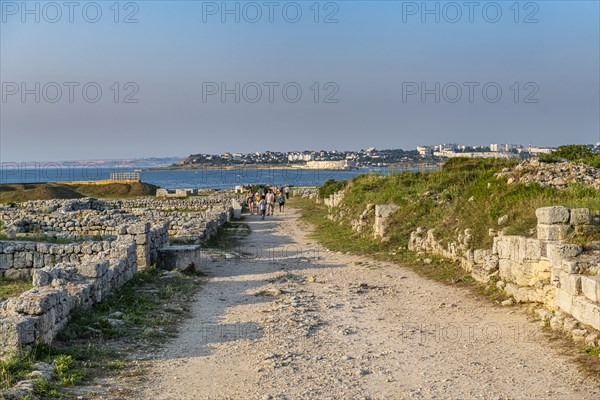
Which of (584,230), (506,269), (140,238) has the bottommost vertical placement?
(506,269)

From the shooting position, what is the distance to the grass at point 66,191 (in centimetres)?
4853

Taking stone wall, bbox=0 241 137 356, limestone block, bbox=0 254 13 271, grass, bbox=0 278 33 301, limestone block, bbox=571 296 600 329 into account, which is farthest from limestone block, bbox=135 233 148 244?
limestone block, bbox=571 296 600 329

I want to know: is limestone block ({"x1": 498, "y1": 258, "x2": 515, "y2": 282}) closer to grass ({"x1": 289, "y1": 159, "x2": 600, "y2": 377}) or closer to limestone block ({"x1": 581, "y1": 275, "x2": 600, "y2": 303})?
grass ({"x1": 289, "y1": 159, "x2": 600, "y2": 377})

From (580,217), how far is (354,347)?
5.28m

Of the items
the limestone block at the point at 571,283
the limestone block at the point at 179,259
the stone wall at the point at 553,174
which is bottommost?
the limestone block at the point at 179,259

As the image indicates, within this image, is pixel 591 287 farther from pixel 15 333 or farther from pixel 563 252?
pixel 15 333

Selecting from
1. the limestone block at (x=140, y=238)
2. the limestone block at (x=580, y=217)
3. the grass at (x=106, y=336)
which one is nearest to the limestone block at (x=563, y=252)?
the limestone block at (x=580, y=217)

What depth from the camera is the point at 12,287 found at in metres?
12.8

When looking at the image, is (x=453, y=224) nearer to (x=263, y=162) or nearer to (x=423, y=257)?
(x=423, y=257)

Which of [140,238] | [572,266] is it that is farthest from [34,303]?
[572,266]

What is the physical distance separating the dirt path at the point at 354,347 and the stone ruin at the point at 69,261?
1.61m

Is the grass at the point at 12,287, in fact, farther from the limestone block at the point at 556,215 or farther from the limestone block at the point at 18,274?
the limestone block at the point at 556,215

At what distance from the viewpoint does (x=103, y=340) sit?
8547 millimetres

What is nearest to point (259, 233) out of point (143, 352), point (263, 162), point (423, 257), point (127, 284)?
point (423, 257)
